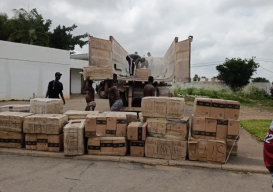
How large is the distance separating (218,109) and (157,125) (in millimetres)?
1221

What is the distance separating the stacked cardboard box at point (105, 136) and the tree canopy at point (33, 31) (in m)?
20.6

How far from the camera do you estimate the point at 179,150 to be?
16.6ft

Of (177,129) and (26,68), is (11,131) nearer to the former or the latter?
(177,129)

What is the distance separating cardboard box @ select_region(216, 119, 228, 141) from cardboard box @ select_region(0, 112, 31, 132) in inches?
155

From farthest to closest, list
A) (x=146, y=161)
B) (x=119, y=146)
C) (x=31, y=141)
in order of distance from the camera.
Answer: (x=31, y=141)
(x=119, y=146)
(x=146, y=161)

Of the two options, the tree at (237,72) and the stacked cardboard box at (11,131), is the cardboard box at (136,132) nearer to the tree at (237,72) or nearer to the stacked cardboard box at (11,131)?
the stacked cardboard box at (11,131)

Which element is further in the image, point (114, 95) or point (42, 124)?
point (114, 95)

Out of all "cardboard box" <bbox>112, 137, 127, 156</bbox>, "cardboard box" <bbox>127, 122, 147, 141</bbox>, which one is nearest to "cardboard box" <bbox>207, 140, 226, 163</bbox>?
"cardboard box" <bbox>127, 122, 147, 141</bbox>

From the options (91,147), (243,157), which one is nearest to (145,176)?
(91,147)

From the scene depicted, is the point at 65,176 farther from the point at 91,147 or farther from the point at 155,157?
the point at 155,157

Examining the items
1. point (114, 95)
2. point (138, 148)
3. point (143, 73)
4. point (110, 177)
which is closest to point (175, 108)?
point (138, 148)

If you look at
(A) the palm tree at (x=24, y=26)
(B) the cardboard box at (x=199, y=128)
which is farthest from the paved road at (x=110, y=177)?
(A) the palm tree at (x=24, y=26)

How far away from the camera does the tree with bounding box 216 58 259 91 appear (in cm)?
3253

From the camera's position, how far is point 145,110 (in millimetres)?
5297
